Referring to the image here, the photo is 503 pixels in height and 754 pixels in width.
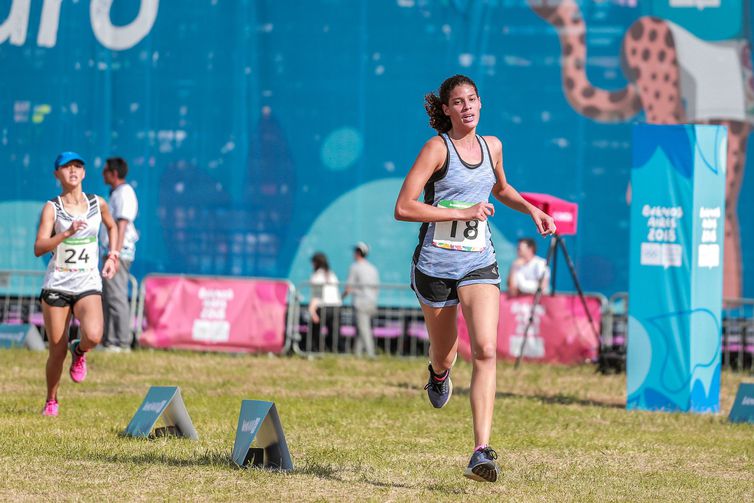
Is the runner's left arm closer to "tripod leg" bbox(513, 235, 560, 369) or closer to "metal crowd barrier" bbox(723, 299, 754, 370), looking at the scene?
"tripod leg" bbox(513, 235, 560, 369)

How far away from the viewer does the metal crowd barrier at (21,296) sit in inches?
663

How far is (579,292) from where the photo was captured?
14461 millimetres

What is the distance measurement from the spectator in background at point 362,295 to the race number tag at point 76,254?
20.9ft

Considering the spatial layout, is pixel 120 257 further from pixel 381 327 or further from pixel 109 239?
pixel 109 239

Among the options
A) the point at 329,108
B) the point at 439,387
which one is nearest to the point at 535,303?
the point at 329,108

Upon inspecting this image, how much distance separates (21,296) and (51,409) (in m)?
7.20

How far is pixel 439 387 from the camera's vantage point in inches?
309

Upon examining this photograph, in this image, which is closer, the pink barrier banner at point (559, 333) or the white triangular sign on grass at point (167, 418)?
the white triangular sign on grass at point (167, 418)

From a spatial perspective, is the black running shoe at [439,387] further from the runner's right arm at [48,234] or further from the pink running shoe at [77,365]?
the pink running shoe at [77,365]

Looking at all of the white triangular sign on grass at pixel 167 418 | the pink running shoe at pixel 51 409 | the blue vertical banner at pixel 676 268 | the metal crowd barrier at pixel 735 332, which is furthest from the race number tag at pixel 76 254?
the metal crowd barrier at pixel 735 332

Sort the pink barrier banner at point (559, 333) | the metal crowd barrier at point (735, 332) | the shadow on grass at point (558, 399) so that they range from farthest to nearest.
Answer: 1. the pink barrier banner at point (559, 333)
2. the metal crowd barrier at point (735, 332)
3. the shadow on grass at point (558, 399)

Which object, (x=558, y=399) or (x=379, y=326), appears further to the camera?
(x=379, y=326)

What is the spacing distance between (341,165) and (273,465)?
9101 millimetres

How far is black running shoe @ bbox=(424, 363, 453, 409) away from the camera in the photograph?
25.6ft
